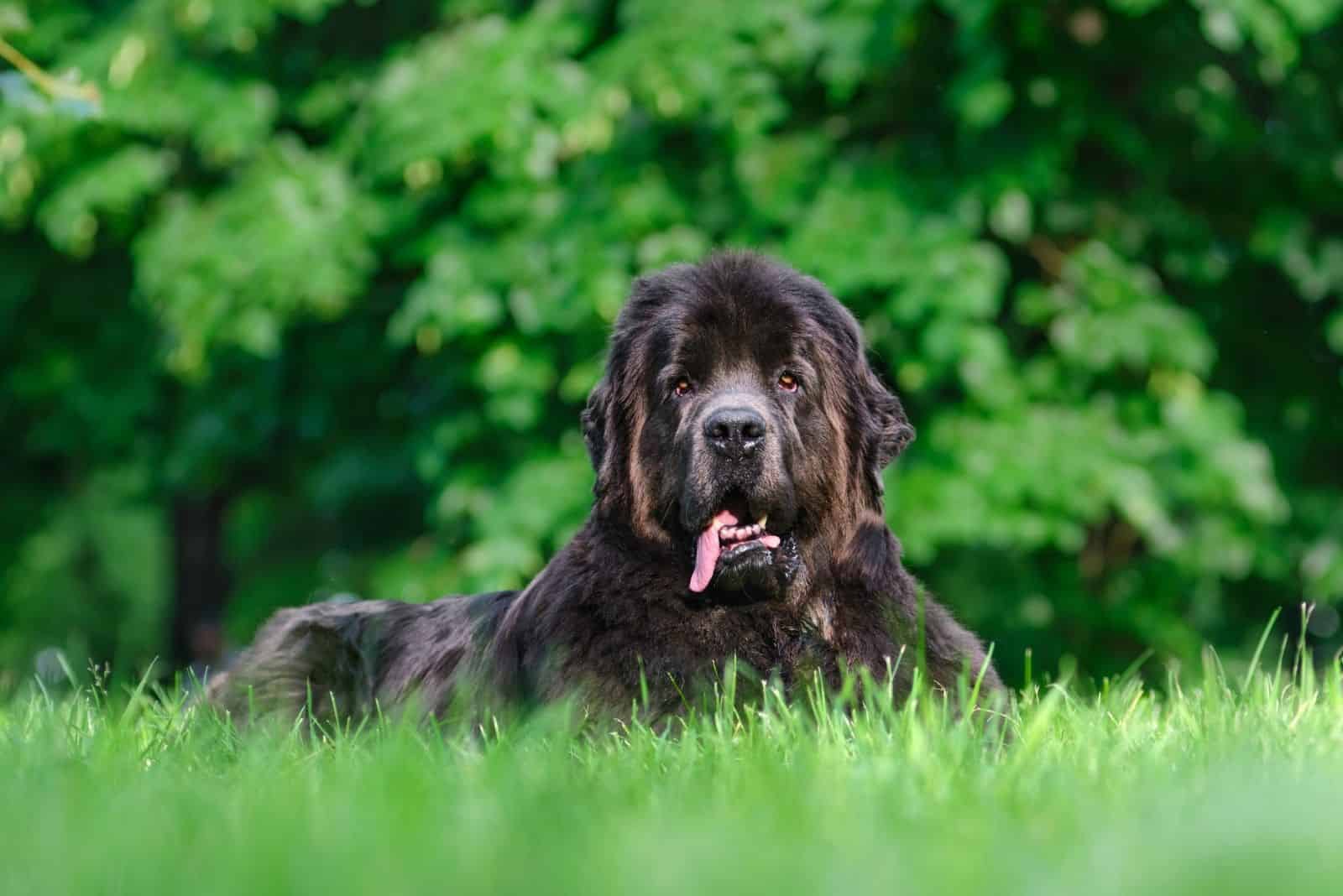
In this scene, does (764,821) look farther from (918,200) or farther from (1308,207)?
(1308,207)

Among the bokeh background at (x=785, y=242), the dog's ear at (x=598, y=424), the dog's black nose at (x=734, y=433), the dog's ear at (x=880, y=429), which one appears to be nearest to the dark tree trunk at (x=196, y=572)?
the bokeh background at (x=785, y=242)

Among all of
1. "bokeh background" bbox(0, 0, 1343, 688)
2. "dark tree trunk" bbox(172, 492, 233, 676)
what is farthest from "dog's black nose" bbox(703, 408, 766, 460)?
"dark tree trunk" bbox(172, 492, 233, 676)

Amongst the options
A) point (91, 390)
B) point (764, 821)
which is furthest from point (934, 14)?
point (764, 821)

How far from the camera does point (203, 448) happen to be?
12.0m

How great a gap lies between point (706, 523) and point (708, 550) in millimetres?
80

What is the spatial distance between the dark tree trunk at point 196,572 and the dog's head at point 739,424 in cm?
1030

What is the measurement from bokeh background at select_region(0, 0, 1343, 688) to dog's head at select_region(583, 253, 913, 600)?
4172 millimetres

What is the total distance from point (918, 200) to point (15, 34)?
588 centimetres

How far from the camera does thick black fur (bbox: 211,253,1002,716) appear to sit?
15.4 ft

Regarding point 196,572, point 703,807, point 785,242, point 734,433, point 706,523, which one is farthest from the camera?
point 196,572

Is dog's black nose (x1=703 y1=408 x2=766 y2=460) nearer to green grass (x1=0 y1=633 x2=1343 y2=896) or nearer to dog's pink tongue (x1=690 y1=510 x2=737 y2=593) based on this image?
dog's pink tongue (x1=690 y1=510 x2=737 y2=593)

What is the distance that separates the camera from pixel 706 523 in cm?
475

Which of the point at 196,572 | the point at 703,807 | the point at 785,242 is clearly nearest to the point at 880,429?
the point at 703,807

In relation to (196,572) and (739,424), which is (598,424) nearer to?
(739,424)
